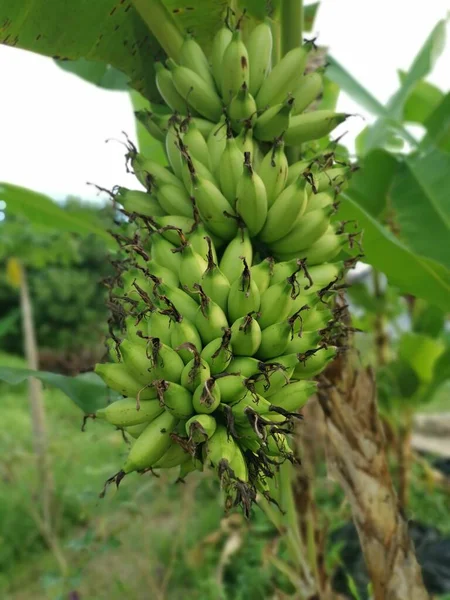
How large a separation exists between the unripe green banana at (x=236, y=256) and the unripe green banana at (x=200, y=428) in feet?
0.60

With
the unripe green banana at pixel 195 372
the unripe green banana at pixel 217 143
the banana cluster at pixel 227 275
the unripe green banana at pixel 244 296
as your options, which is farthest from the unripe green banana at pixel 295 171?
the unripe green banana at pixel 195 372

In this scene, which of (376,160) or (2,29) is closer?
(2,29)

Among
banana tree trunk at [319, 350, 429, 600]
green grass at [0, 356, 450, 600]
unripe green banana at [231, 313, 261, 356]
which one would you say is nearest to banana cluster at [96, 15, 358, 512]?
unripe green banana at [231, 313, 261, 356]

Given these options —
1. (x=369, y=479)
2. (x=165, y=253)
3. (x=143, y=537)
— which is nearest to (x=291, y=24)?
(x=165, y=253)

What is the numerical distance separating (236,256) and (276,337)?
12 centimetres

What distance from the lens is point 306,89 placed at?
0.76m

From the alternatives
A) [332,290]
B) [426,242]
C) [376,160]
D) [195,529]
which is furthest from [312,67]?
[195,529]

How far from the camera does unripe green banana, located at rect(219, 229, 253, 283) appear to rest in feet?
2.02

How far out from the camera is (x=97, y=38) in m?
0.81

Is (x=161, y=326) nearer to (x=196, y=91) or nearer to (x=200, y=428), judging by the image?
(x=200, y=428)

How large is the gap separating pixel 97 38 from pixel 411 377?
6.21 feet

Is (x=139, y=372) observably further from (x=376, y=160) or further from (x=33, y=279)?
(x=33, y=279)

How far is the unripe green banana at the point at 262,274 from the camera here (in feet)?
1.99

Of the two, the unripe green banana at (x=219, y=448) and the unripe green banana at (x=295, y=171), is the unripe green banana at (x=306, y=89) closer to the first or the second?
the unripe green banana at (x=295, y=171)
